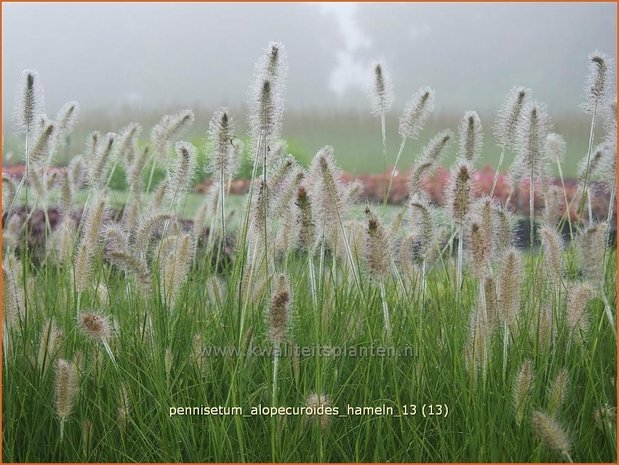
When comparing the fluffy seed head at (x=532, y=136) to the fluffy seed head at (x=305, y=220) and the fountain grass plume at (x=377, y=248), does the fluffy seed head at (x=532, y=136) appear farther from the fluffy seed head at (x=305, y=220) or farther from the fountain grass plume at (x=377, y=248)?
the fluffy seed head at (x=305, y=220)

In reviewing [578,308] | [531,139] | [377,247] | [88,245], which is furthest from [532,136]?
[88,245]

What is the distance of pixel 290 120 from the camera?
11.1 ft

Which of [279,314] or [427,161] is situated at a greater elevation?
[427,161]

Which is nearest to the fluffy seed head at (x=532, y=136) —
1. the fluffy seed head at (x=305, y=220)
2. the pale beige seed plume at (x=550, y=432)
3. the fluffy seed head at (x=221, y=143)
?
the fluffy seed head at (x=305, y=220)

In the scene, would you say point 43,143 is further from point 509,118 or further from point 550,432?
point 550,432

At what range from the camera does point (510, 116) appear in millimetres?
3125

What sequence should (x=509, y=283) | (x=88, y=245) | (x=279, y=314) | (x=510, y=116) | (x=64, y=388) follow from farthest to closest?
(x=510, y=116), (x=88, y=245), (x=64, y=388), (x=509, y=283), (x=279, y=314)

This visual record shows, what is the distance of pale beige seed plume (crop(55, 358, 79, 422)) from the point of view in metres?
2.77

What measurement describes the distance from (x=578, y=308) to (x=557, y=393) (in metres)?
0.31

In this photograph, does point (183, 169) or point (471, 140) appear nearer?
point (183, 169)

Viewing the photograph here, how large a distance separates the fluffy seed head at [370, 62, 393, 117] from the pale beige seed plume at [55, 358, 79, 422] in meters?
1.56

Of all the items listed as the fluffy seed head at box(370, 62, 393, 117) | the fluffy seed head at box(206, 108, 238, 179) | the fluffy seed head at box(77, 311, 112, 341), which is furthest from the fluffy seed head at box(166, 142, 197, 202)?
the fluffy seed head at box(370, 62, 393, 117)

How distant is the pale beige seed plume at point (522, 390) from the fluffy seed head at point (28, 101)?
2083 mm

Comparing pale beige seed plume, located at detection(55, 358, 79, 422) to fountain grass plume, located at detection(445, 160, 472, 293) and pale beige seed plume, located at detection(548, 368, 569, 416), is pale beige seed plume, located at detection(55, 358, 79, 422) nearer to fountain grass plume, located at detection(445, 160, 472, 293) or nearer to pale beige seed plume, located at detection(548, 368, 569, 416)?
fountain grass plume, located at detection(445, 160, 472, 293)
